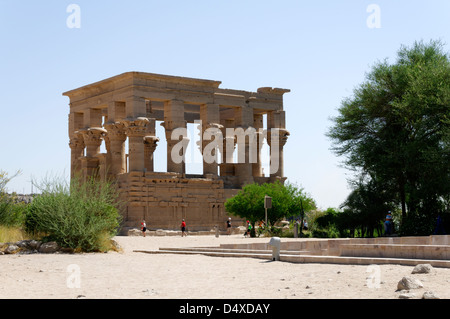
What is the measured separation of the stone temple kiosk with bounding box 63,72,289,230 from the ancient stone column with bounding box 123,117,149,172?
69 millimetres

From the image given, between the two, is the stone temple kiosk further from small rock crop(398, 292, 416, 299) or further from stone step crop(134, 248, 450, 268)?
small rock crop(398, 292, 416, 299)

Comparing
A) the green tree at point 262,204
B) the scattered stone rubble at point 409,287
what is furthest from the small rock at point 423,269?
the green tree at point 262,204

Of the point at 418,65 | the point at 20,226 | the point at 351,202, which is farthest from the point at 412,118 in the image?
the point at 20,226

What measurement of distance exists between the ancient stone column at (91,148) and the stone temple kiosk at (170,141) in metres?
0.07

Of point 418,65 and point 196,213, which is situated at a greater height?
point 418,65

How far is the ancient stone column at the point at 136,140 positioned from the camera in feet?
147

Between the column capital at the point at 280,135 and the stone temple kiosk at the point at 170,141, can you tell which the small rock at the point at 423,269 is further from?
the column capital at the point at 280,135

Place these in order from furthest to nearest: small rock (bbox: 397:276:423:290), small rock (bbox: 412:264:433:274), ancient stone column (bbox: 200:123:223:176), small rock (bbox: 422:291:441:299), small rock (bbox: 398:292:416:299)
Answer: ancient stone column (bbox: 200:123:223:176)
small rock (bbox: 412:264:433:274)
small rock (bbox: 397:276:423:290)
small rock (bbox: 398:292:416:299)
small rock (bbox: 422:291:441:299)

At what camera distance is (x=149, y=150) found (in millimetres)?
50781

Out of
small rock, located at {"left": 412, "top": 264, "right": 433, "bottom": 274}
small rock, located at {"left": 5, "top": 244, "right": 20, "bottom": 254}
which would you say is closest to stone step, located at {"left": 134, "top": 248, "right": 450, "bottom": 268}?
small rock, located at {"left": 412, "top": 264, "right": 433, "bottom": 274}

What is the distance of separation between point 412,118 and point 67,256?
769 inches

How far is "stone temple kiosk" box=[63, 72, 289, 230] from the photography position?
45219 mm
